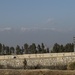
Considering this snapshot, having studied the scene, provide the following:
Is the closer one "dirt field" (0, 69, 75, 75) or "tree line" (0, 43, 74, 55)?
"dirt field" (0, 69, 75, 75)

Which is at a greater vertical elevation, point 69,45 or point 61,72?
point 69,45

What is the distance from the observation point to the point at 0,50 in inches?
3378

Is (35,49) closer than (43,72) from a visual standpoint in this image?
No

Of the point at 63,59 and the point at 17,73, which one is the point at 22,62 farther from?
the point at 17,73

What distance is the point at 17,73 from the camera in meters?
25.4

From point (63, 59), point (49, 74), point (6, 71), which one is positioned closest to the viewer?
point (49, 74)

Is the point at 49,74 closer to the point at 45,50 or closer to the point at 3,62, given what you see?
the point at 3,62

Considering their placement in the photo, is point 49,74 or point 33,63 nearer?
point 49,74

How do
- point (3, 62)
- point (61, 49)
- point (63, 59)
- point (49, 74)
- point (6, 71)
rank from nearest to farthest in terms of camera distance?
point (49, 74), point (6, 71), point (63, 59), point (3, 62), point (61, 49)

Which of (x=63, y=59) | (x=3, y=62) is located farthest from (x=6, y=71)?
(x=3, y=62)

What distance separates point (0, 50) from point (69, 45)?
674 inches

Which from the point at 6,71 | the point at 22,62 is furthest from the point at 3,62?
the point at 6,71

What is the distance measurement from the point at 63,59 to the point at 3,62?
10.7m

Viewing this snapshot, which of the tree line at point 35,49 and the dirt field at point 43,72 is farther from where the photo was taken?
the tree line at point 35,49
